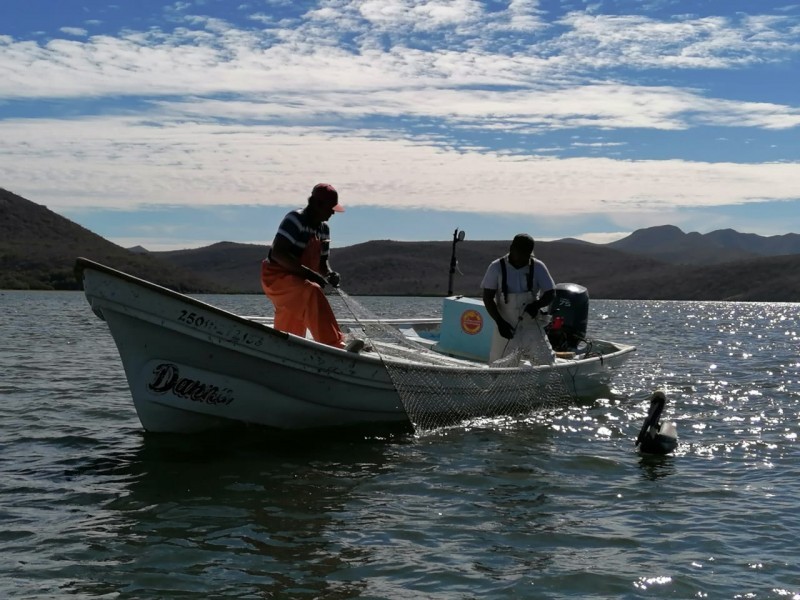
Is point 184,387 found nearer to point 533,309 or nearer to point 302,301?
point 302,301

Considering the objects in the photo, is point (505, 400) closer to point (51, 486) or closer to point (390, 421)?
point (390, 421)

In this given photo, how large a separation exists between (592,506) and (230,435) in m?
4.57

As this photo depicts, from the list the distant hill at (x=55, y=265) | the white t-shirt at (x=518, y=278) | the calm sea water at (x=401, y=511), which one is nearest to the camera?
the calm sea water at (x=401, y=511)

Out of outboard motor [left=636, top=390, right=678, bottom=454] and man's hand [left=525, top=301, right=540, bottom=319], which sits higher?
man's hand [left=525, top=301, right=540, bottom=319]

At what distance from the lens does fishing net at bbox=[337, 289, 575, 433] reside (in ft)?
41.4

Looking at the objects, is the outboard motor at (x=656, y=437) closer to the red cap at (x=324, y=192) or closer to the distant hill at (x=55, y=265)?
the red cap at (x=324, y=192)

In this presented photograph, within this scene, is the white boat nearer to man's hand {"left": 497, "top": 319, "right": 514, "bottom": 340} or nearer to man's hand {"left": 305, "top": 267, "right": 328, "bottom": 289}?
man's hand {"left": 305, "top": 267, "right": 328, "bottom": 289}

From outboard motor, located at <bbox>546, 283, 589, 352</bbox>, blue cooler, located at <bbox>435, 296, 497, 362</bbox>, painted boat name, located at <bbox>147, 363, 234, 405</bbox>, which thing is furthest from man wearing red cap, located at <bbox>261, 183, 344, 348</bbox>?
outboard motor, located at <bbox>546, 283, 589, 352</bbox>

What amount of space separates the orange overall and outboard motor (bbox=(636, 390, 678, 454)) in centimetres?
406

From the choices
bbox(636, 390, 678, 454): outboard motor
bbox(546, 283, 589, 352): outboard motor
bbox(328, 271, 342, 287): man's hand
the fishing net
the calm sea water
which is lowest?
the calm sea water

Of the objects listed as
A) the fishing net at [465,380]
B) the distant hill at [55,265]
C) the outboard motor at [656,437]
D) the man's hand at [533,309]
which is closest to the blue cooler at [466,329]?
the fishing net at [465,380]

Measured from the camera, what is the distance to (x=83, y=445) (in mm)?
12000

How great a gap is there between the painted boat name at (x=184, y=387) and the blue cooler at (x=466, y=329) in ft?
20.8

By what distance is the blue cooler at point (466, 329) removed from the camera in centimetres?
1672
